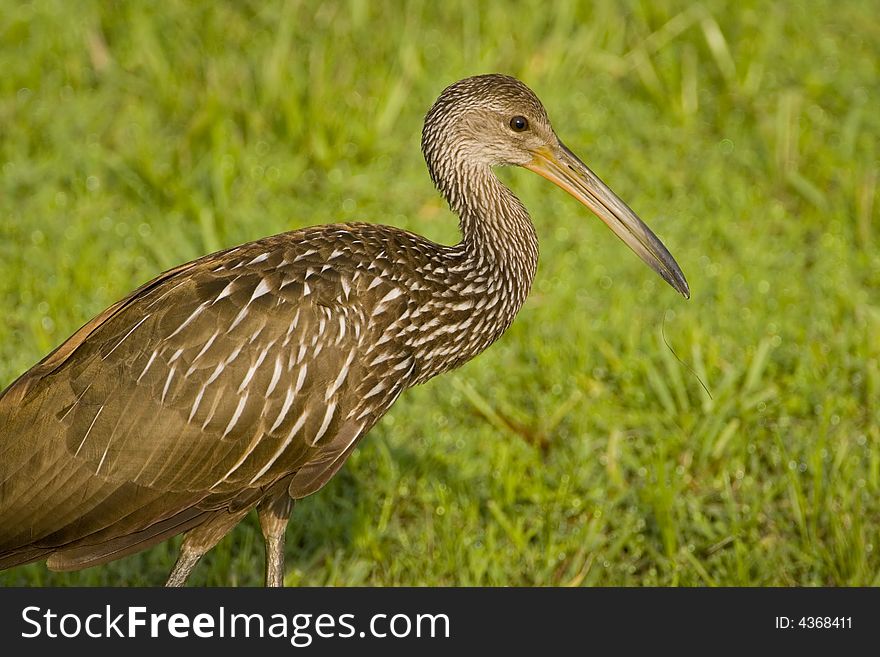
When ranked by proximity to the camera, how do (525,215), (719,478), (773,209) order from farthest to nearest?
1. (773,209)
2. (719,478)
3. (525,215)

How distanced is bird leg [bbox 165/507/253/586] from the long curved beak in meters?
1.52

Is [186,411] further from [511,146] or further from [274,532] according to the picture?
[511,146]

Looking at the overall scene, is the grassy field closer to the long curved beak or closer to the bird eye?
the long curved beak

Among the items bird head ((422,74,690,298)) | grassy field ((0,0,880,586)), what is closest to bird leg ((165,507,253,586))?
grassy field ((0,0,880,586))

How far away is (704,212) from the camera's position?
23.7ft

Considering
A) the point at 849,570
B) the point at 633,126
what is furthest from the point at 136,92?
the point at 849,570

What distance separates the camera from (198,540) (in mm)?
4609

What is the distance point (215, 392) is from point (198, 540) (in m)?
0.53

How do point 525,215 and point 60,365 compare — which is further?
point 525,215

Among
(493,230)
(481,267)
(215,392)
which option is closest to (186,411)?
(215,392)

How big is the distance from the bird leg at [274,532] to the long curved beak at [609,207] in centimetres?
141

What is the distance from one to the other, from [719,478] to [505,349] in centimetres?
117

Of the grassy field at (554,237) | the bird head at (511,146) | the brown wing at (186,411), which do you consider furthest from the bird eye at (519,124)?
the grassy field at (554,237)

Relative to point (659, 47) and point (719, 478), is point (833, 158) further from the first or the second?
point (719, 478)
